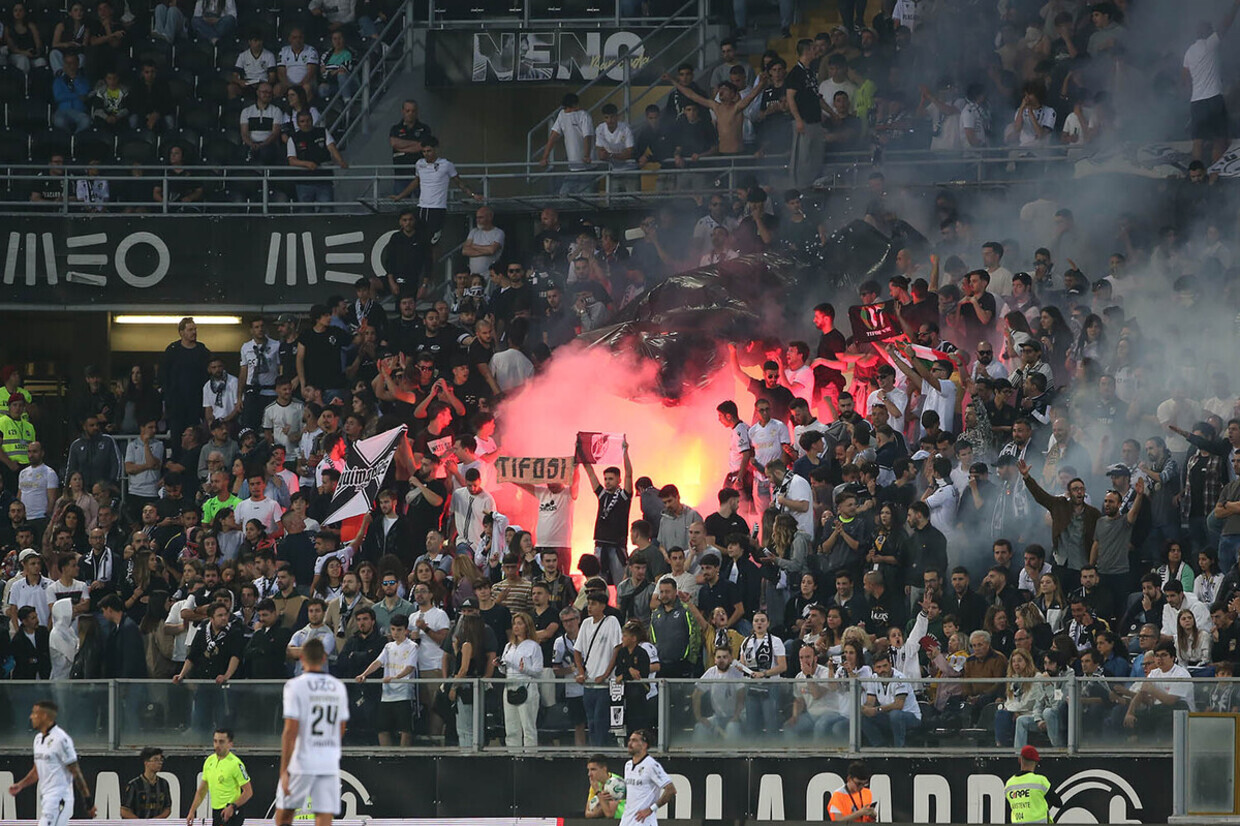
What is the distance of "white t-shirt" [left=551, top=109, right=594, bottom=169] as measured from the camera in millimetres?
24812

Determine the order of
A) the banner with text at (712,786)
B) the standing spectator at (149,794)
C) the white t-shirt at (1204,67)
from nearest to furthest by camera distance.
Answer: the banner with text at (712,786), the standing spectator at (149,794), the white t-shirt at (1204,67)

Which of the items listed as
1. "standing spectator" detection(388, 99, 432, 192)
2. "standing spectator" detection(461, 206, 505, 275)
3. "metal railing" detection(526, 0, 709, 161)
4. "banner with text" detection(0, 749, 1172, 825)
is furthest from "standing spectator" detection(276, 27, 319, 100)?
"banner with text" detection(0, 749, 1172, 825)

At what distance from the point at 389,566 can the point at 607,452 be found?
8.18 ft

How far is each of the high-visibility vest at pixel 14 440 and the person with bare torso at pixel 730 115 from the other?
8.56 metres

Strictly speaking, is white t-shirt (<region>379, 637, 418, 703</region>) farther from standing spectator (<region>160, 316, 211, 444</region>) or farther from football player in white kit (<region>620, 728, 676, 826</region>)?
standing spectator (<region>160, 316, 211, 444</region>)

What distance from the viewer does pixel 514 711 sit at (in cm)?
1786

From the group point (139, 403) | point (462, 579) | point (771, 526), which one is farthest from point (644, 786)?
point (139, 403)

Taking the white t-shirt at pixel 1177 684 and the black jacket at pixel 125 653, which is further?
the black jacket at pixel 125 653

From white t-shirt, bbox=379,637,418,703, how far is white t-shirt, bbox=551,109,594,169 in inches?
337

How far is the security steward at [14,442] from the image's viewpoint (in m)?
22.5

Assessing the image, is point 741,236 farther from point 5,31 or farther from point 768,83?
point 5,31

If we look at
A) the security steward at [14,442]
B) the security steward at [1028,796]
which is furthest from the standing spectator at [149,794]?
the security steward at [1028,796]

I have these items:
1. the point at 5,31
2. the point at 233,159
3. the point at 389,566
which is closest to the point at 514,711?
the point at 389,566

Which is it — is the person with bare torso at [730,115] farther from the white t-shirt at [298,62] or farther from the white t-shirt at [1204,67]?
the white t-shirt at [298,62]
